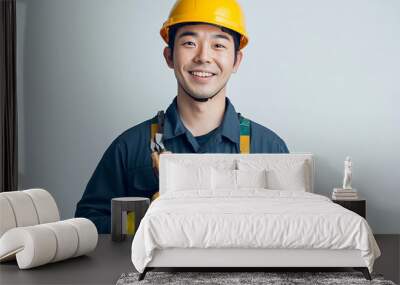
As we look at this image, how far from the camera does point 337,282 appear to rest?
4531 mm

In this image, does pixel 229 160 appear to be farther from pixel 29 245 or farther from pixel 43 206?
pixel 29 245

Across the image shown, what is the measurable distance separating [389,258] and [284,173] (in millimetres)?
1224

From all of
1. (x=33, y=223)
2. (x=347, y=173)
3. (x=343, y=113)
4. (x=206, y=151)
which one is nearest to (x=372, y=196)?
(x=347, y=173)

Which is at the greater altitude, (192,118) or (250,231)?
(192,118)

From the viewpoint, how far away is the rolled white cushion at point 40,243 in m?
4.89

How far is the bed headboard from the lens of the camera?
6.42 metres

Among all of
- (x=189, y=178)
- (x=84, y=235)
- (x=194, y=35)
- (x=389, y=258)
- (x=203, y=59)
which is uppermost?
(x=194, y=35)

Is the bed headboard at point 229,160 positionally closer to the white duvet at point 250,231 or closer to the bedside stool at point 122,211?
the bedside stool at point 122,211

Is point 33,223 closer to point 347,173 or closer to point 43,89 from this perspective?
point 43,89

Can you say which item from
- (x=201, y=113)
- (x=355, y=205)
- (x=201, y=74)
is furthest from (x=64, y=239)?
(x=355, y=205)

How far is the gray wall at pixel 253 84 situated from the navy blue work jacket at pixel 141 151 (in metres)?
0.11

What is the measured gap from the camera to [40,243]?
16.1 ft

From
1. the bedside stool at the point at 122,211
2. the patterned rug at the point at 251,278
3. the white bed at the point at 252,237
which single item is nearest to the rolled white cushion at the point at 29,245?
the patterned rug at the point at 251,278

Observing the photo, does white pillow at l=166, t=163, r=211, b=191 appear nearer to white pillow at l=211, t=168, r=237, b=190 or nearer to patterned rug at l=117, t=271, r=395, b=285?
white pillow at l=211, t=168, r=237, b=190
